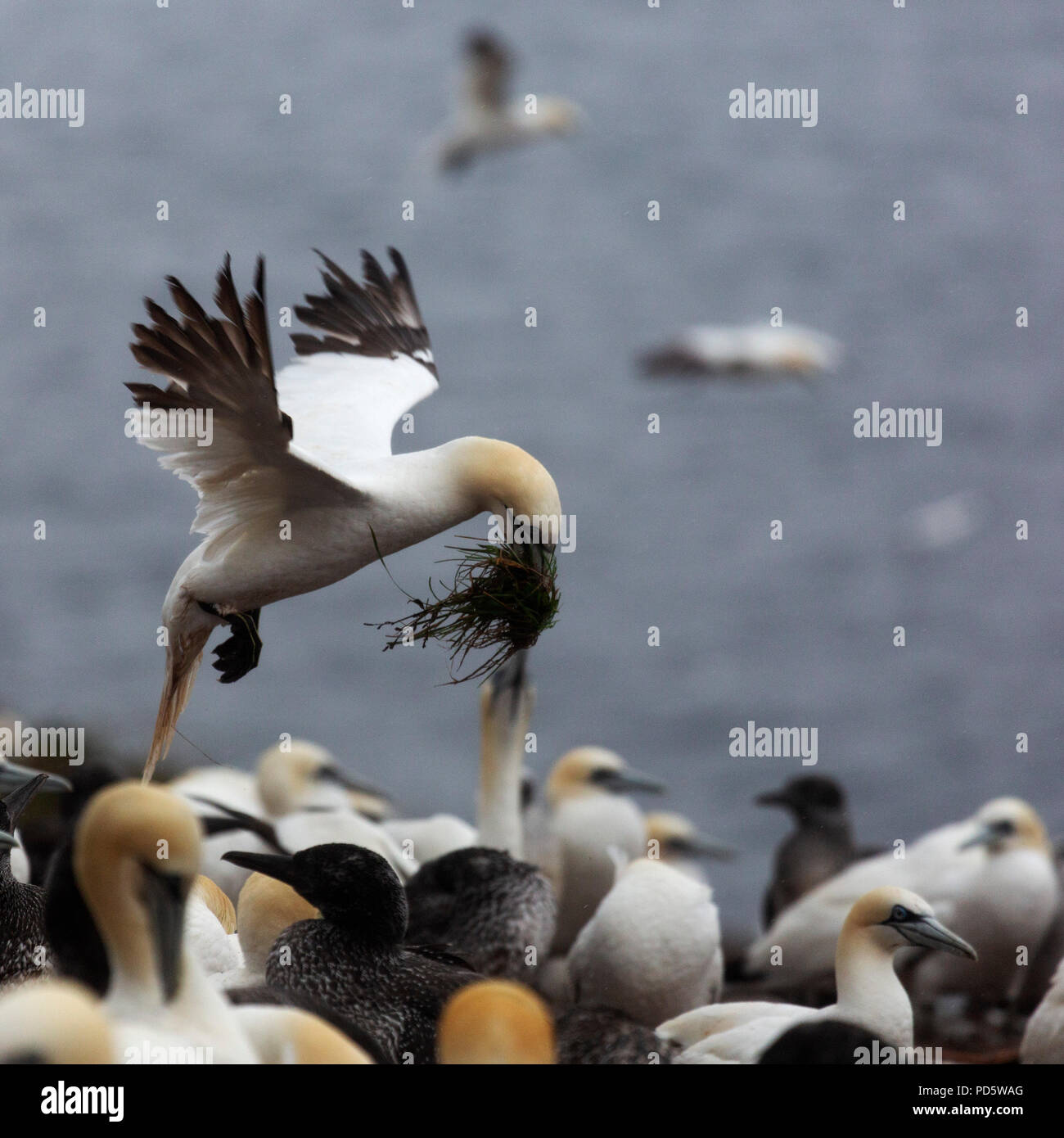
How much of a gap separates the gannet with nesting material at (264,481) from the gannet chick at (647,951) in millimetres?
1585

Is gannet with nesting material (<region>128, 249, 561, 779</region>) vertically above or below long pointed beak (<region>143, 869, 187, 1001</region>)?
above

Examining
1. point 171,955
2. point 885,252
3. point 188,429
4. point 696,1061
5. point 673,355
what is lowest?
point 696,1061

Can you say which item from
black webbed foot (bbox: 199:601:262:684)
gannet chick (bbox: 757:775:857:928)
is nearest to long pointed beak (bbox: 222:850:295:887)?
black webbed foot (bbox: 199:601:262:684)

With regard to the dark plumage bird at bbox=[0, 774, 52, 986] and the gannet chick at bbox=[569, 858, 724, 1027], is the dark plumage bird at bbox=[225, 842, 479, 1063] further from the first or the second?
the gannet chick at bbox=[569, 858, 724, 1027]

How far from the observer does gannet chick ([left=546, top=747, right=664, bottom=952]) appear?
7879mm

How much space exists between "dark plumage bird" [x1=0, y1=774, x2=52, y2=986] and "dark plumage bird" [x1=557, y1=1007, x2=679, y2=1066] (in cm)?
148

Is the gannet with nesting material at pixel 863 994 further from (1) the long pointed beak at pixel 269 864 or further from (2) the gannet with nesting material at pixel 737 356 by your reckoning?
(2) the gannet with nesting material at pixel 737 356

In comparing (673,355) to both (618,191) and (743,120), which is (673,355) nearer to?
(618,191)

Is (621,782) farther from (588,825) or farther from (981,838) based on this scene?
(981,838)

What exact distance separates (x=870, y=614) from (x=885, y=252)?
10.2 meters

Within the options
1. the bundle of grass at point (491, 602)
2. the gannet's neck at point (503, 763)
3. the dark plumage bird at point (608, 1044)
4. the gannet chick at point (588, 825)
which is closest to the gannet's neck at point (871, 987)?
the dark plumage bird at point (608, 1044)

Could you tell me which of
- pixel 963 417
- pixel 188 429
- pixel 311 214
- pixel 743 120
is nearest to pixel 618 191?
pixel 743 120

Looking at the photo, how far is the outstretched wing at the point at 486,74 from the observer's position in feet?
53.6

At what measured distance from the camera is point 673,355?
23.6 m
